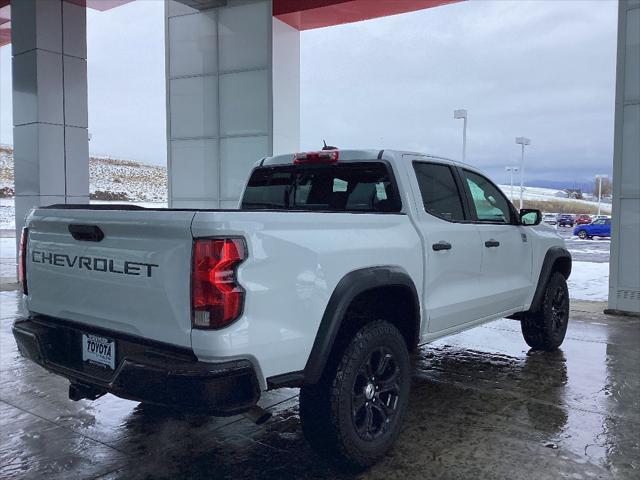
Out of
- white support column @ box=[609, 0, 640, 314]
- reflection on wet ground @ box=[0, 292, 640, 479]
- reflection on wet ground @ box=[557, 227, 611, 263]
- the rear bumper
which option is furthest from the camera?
reflection on wet ground @ box=[557, 227, 611, 263]

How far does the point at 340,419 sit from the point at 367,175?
5.73ft

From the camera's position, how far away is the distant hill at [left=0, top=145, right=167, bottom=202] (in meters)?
68.2

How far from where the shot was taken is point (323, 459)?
335 centimetres

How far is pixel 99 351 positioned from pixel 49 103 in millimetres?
9348

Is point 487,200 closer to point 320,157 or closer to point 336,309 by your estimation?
point 320,157

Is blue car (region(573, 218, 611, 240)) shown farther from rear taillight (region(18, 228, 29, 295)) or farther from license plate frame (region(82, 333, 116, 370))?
license plate frame (region(82, 333, 116, 370))

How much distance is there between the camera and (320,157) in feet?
14.2

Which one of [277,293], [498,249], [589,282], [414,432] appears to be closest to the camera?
[277,293]

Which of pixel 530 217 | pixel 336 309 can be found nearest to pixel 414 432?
pixel 336 309

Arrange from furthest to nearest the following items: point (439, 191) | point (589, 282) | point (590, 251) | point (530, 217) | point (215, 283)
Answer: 1. point (590, 251)
2. point (589, 282)
3. point (530, 217)
4. point (439, 191)
5. point (215, 283)

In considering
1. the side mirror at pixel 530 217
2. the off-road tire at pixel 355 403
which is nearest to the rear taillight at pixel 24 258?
the off-road tire at pixel 355 403

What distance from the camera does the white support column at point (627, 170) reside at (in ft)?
26.5

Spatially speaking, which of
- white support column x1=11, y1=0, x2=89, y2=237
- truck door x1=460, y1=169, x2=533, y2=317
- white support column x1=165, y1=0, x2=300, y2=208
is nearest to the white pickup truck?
truck door x1=460, y1=169, x2=533, y2=317

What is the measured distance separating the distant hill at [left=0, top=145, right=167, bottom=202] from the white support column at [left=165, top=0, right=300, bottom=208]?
55.6 metres
